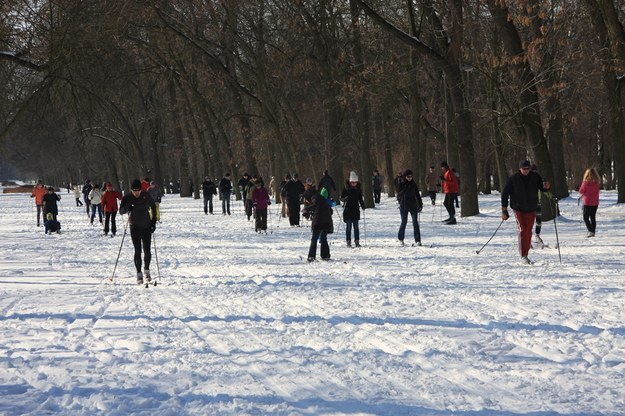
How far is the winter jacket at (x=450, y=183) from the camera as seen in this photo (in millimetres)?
23969

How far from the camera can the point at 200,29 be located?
32562 millimetres

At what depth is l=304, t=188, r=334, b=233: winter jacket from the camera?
15.3m

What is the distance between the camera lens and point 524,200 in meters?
13.5

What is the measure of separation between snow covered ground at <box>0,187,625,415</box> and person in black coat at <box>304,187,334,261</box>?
30cm

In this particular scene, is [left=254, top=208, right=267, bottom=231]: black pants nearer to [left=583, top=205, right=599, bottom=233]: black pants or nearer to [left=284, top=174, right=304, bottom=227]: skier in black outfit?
[left=284, top=174, right=304, bottom=227]: skier in black outfit

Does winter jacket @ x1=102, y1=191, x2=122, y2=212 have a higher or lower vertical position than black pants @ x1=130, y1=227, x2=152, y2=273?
higher

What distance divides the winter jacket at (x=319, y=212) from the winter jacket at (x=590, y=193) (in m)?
6.24

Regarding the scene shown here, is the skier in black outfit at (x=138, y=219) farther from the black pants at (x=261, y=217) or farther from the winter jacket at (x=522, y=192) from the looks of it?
the black pants at (x=261, y=217)

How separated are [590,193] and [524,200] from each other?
466 cm

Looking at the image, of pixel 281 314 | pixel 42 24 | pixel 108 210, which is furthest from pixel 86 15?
pixel 281 314

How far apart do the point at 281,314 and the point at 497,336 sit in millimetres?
2786

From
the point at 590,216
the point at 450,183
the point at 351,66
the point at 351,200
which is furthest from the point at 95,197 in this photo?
the point at 590,216

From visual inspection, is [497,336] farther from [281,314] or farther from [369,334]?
[281,314]

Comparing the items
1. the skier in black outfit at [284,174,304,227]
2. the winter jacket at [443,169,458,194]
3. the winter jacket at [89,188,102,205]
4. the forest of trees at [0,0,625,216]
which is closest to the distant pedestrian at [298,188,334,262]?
the forest of trees at [0,0,625,216]
